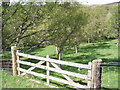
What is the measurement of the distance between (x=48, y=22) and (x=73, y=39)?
10.1 ft

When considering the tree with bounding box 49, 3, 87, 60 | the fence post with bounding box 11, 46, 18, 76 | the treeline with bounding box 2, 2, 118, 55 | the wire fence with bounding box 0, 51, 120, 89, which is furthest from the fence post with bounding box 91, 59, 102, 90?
the tree with bounding box 49, 3, 87, 60

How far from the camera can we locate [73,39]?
14312 mm

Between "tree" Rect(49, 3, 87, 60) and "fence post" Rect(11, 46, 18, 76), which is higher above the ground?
"tree" Rect(49, 3, 87, 60)

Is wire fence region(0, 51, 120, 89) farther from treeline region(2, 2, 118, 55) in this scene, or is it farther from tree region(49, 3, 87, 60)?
tree region(49, 3, 87, 60)

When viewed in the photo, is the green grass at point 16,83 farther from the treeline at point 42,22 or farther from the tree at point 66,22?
the tree at point 66,22

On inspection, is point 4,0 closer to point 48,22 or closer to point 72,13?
point 48,22

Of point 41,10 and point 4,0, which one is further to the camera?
point 41,10

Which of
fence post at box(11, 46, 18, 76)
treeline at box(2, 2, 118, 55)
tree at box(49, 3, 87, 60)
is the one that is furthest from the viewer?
tree at box(49, 3, 87, 60)

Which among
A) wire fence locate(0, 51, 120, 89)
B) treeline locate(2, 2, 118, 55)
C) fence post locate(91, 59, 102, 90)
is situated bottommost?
wire fence locate(0, 51, 120, 89)

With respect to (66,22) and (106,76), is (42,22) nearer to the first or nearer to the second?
(66,22)

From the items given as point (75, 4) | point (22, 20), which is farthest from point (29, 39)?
point (75, 4)

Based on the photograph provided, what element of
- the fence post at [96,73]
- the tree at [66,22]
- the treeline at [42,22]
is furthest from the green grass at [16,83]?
the tree at [66,22]

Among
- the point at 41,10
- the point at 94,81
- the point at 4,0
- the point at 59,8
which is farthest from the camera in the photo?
the point at 59,8

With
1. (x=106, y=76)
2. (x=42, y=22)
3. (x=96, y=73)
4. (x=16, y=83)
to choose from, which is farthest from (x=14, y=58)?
(x=106, y=76)
